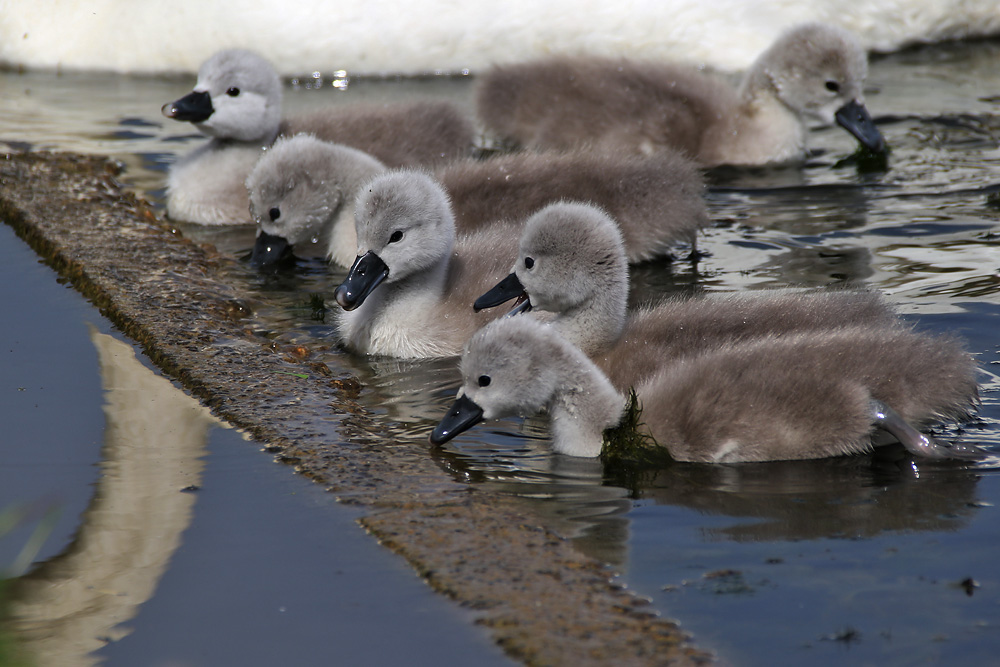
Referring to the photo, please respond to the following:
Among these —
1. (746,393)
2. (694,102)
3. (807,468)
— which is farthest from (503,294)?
(694,102)

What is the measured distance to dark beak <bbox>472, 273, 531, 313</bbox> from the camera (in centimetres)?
504

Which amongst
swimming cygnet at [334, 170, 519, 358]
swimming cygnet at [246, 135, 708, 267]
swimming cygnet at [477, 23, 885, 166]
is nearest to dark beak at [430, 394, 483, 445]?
swimming cygnet at [334, 170, 519, 358]

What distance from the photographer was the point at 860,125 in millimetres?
8344

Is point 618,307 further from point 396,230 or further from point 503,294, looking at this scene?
point 396,230

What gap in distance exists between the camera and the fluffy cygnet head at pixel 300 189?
6570mm

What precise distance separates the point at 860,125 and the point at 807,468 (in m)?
4.73

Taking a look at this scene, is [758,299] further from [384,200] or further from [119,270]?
[119,270]

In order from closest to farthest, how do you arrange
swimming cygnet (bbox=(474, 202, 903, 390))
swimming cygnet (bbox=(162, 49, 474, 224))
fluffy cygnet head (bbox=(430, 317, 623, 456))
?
fluffy cygnet head (bbox=(430, 317, 623, 456)), swimming cygnet (bbox=(474, 202, 903, 390)), swimming cygnet (bbox=(162, 49, 474, 224))

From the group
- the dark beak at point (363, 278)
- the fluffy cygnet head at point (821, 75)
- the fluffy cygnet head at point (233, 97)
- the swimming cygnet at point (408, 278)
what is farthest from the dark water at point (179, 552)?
Result: the fluffy cygnet head at point (821, 75)

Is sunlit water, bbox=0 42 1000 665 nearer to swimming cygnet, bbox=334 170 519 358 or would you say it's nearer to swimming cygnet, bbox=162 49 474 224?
swimming cygnet, bbox=334 170 519 358

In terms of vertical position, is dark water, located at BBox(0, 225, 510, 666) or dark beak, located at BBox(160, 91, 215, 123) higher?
dark beak, located at BBox(160, 91, 215, 123)

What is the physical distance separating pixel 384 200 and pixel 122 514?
2160 mm

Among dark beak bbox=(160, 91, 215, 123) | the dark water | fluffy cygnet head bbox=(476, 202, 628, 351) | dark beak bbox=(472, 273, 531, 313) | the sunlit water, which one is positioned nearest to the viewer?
the dark water

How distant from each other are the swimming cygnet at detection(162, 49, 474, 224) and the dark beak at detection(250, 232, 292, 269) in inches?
36.7
